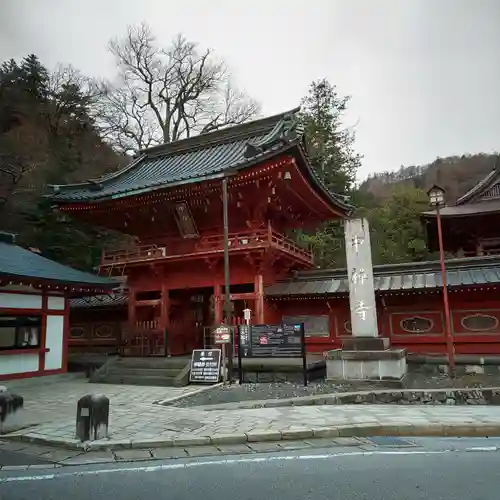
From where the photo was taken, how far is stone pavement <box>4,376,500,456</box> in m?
6.50

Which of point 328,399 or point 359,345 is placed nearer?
point 328,399

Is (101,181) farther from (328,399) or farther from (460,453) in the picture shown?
(460,453)

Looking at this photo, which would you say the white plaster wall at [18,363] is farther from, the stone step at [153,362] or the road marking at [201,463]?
the road marking at [201,463]

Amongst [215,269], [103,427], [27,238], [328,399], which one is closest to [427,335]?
[328,399]

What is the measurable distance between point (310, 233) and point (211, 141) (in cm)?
1273

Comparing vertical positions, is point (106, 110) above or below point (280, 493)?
above

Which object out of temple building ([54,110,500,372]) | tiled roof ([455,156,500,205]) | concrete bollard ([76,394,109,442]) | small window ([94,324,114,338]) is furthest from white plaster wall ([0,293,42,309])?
tiled roof ([455,156,500,205])

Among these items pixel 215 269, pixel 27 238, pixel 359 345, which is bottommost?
pixel 359 345

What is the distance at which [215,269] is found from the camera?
16734 millimetres

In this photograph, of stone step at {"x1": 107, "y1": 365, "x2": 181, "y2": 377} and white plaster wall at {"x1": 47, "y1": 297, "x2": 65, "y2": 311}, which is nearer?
stone step at {"x1": 107, "y1": 365, "x2": 181, "y2": 377}

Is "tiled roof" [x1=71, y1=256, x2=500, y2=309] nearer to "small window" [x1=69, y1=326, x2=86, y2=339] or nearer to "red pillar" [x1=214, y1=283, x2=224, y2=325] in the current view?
"red pillar" [x1=214, y1=283, x2=224, y2=325]

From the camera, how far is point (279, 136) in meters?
16.4

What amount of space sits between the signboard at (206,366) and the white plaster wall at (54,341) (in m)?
5.70

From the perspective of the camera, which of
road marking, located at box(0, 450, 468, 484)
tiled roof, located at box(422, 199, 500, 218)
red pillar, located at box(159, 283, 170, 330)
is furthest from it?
tiled roof, located at box(422, 199, 500, 218)
